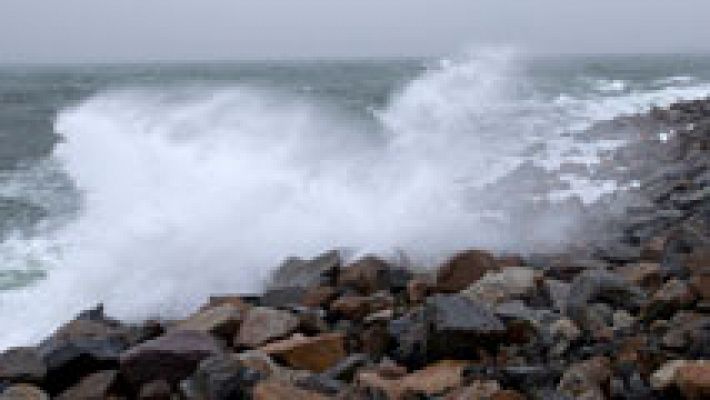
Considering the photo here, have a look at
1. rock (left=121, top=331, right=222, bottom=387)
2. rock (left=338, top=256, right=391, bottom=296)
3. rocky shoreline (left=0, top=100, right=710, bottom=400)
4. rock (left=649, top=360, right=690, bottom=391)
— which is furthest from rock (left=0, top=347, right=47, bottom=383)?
rock (left=649, top=360, right=690, bottom=391)

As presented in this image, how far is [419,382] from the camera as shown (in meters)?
4.77

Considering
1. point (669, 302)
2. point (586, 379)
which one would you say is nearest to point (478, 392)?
point (586, 379)

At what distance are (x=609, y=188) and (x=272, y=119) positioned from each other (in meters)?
6.55

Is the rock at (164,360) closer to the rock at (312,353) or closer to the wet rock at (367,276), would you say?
the rock at (312,353)

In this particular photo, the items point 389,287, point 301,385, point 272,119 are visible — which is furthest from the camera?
point 272,119

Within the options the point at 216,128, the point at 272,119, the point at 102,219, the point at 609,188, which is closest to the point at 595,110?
the point at 272,119

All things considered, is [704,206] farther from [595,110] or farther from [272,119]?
[595,110]

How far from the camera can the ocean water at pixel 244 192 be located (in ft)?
26.1

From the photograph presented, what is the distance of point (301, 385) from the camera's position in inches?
182

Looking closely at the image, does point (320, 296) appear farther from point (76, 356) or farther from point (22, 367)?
point (22, 367)

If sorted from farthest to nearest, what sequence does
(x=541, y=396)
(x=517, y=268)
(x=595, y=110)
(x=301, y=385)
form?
1. (x=595, y=110)
2. (x=517, y=268)
3. (x=301, y=385)
4. (x=541, y=396)

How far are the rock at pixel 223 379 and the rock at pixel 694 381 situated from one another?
181cm

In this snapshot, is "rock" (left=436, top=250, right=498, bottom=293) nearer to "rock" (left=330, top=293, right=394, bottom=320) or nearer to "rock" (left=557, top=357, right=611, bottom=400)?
"rock" (left=330, top=293, right=394, bottom=320)

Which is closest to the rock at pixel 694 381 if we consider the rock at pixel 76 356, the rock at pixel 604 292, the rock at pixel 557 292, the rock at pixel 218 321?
the rock at pixel 604 292
